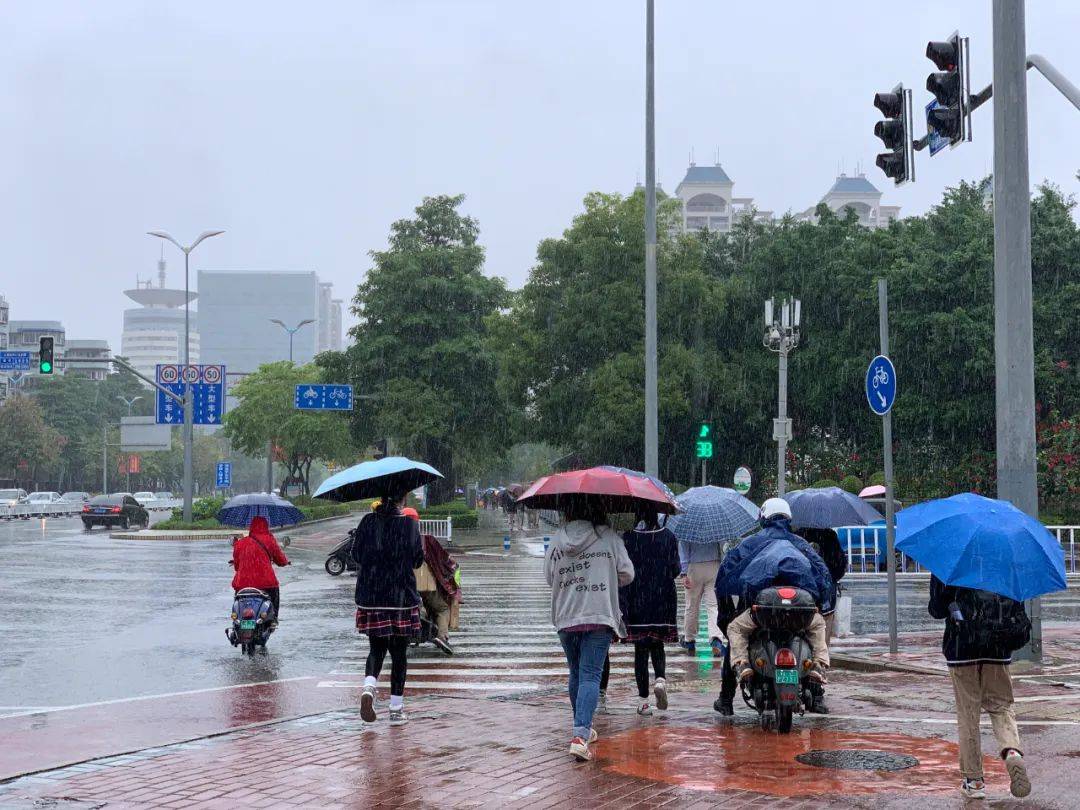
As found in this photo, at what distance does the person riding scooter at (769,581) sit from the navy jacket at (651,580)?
617mm

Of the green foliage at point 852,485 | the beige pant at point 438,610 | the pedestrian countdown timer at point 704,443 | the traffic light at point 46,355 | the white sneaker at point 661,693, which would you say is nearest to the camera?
the white sneaker at point 661,693

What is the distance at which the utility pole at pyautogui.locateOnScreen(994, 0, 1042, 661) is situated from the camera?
1309 cm

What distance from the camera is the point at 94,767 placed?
27.2 feet

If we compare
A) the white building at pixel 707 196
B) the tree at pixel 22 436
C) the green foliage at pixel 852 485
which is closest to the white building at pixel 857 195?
the white building at pixel 707 196

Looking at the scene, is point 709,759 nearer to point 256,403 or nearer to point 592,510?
point 592,510

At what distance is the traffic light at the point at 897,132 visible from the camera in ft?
44.2

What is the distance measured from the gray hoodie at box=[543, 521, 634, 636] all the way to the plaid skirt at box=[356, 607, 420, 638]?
1579 millimetres

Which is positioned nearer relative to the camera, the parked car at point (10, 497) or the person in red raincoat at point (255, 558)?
the person in red raincoat at point (255, 558)

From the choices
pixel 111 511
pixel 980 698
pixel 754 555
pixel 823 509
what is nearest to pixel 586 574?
pixel 754 555

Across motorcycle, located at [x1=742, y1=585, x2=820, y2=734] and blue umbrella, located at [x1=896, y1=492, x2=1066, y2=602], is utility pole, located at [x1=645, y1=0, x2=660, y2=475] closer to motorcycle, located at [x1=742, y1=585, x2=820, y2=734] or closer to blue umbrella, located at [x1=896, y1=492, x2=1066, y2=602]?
motorcycle, located at [x1=742, y1=585, x2=820, y2=734]

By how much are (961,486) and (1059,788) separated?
3082cm

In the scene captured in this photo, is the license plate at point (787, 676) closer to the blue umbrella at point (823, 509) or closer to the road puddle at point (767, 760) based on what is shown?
the road puddle at point (767, 760)

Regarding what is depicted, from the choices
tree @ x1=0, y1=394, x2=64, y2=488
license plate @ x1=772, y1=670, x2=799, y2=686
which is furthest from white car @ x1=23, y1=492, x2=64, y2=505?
license plate @ x1=772, y1=670, x2=799, y2=686

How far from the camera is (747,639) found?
30.9 ft
